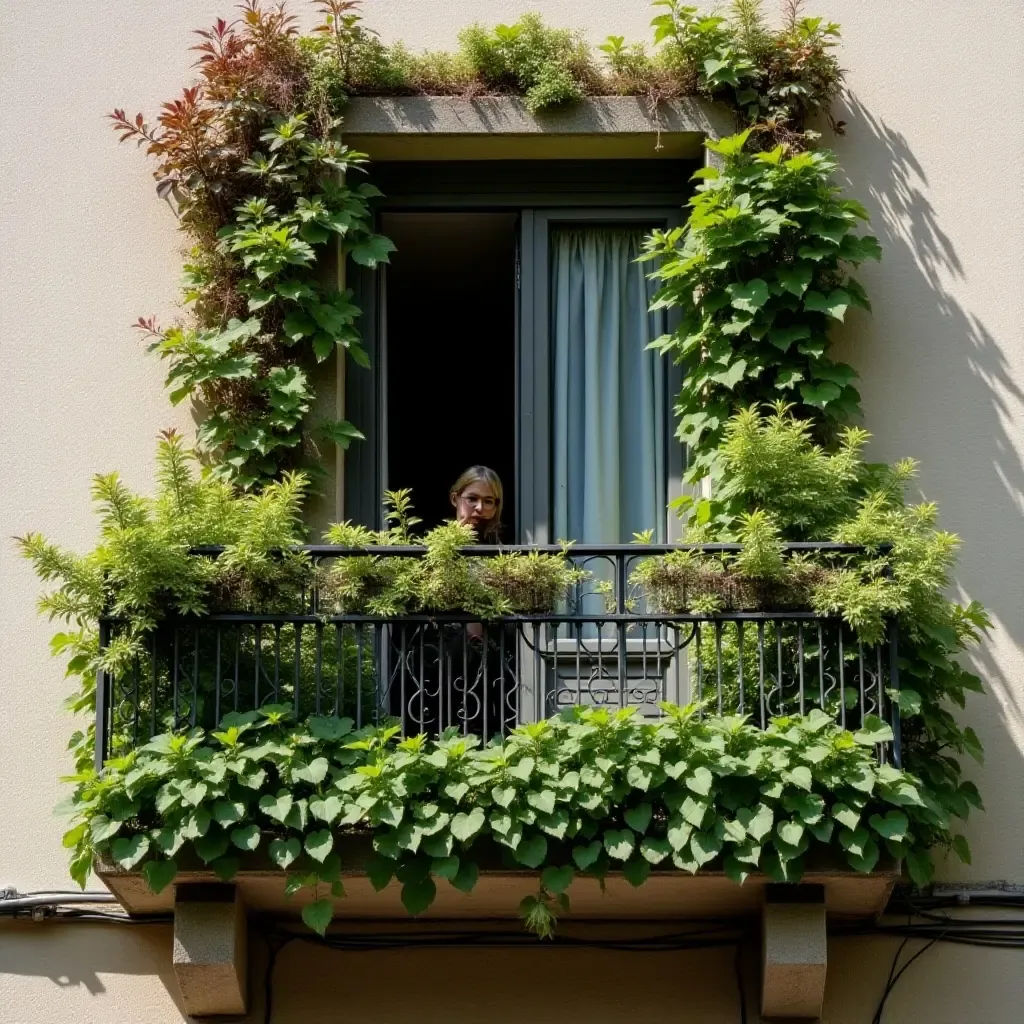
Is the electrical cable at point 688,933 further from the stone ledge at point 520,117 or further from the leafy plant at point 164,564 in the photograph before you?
the stone ledge at point 520,117

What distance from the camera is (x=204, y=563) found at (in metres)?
8.73

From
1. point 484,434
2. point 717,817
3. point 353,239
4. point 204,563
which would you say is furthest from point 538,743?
point 484,434

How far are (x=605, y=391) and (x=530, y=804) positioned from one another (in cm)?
269

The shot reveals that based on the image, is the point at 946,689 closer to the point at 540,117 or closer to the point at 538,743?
the point at 538,743

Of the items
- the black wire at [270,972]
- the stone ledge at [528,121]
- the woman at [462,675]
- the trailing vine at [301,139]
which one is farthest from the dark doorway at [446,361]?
the black wire at [270,972]

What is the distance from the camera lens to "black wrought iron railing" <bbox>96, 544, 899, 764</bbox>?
28.5 ft

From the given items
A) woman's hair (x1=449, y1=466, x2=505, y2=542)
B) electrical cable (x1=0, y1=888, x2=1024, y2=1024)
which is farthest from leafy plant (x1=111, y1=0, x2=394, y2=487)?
electrical cable (x1=0, y1=888, x2=1024, y2=1024)

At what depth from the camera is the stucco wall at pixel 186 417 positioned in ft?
29.8

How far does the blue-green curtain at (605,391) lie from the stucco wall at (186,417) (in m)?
0.96

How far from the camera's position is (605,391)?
10.3 metres

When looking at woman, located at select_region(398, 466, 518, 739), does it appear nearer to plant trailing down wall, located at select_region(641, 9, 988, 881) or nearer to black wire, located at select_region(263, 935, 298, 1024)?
plant trailing down wall, located at select_region(641, 9, 988, 881)

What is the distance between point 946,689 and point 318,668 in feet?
8.16

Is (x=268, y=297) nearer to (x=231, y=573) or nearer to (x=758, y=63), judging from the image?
(x=231, y=573)

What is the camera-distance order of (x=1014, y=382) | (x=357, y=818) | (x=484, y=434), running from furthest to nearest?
(x=484, y=434) < (x=1014, y=382) < (x=357, y=818)
